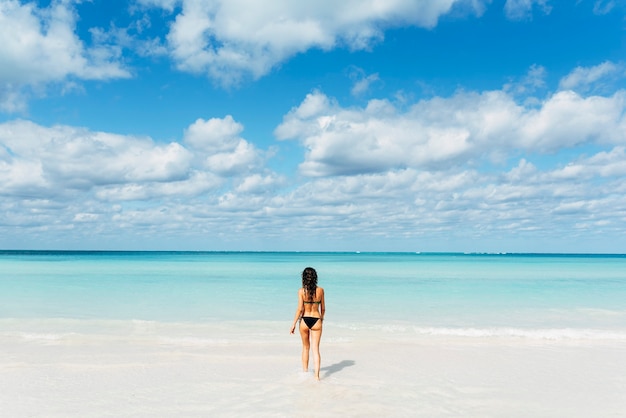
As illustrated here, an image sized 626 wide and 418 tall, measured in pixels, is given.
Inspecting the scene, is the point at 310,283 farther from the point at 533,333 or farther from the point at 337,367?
the point at 533,333

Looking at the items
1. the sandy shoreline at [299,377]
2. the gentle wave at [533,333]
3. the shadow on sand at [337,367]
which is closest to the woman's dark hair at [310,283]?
the sandy shoreline at [299,377]

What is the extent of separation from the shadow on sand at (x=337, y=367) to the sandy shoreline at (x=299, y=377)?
0.09 m

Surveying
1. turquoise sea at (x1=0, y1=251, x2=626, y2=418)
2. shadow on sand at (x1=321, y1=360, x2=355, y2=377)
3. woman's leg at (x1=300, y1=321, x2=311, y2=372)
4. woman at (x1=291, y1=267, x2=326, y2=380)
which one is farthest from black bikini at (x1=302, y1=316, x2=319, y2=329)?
shadow on sand at (x1=321, y1=360, x2=355, y2=377)

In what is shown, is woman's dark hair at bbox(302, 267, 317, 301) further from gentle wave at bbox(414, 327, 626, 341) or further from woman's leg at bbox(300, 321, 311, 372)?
gentle wave at bbox(414, 327, 626, 341)

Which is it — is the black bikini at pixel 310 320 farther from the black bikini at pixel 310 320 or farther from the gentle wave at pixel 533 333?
the gentle wave at pixel 533 333

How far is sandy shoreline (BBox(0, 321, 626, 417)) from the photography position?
7.13 meters

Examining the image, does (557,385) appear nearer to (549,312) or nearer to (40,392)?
(40,392)

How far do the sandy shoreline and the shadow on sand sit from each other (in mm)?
87

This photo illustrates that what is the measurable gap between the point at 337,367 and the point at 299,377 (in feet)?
3.90

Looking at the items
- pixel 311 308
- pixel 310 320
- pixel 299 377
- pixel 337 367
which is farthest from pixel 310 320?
pixel 337 367

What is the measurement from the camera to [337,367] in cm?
951

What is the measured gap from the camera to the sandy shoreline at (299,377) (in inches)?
281

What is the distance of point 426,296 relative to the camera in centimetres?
2389

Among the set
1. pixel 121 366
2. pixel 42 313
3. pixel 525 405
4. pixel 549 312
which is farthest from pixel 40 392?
pixel 549 312
